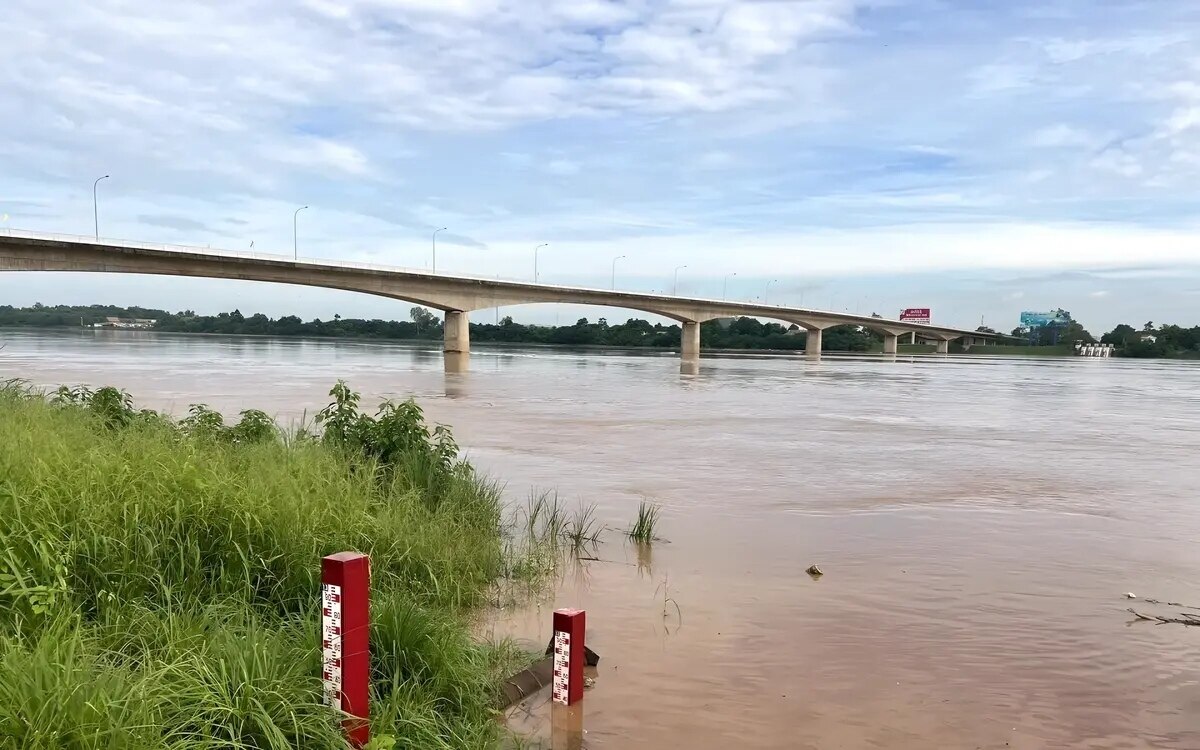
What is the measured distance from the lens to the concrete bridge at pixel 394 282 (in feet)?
135

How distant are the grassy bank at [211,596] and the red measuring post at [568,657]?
1.37ft

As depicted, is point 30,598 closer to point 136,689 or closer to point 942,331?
point 136,689

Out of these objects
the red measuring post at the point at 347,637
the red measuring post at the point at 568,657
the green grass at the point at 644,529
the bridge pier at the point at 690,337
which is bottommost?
the green grass at the point at 644,529

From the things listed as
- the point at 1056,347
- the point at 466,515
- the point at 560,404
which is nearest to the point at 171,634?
the point at 466,515

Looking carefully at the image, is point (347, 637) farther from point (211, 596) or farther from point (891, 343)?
point (891, 343)

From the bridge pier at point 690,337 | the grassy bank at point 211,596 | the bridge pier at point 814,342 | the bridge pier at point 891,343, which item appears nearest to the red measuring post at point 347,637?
the grassy bank at point 211,596

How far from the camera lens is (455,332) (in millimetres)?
66125

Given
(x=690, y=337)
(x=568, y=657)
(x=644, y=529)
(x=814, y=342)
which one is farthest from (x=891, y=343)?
(x=568, y=657)

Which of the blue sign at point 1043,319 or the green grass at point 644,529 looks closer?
the green grass at point 644,529

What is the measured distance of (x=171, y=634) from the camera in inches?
152

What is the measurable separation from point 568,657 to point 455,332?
62.9 metres

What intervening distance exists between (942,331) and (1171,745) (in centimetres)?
13910

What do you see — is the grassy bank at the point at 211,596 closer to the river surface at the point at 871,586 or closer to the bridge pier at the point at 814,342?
the river surface at the point at 871,586

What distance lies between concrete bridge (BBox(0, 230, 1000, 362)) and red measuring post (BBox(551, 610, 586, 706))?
143 feet
